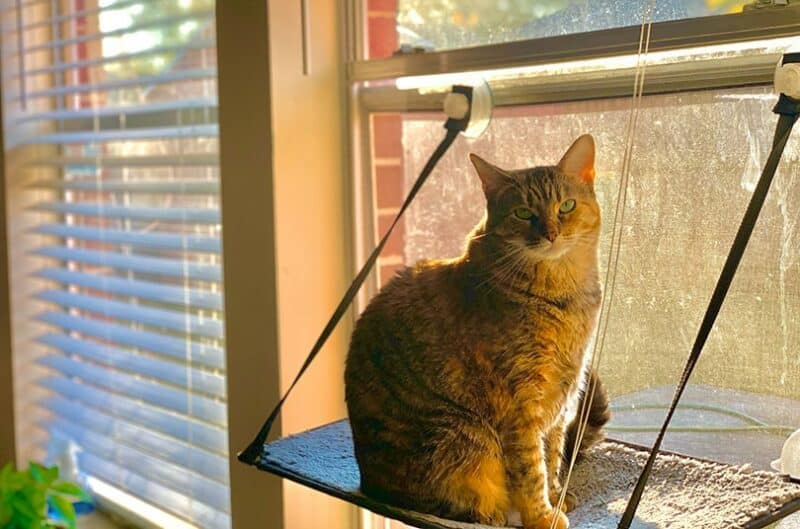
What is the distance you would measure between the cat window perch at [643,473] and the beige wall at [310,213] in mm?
235

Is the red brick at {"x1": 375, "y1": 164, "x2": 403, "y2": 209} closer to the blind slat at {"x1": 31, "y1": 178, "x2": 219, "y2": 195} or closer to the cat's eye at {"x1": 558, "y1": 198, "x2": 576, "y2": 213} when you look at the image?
the blind slat at {"x1": 31, "y1": 178, "x2": 219, "y2": 195}

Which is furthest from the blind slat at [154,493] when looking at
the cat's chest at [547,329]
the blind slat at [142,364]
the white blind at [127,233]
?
the cat's chest at [547,329]

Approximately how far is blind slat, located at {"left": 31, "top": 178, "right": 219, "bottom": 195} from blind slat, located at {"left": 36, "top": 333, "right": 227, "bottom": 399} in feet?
1.11

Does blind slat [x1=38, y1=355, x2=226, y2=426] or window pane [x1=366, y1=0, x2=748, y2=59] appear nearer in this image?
window pane [x1=366, y1=0, x2=748, y2=59]

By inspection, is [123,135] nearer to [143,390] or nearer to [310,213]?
[143,390]

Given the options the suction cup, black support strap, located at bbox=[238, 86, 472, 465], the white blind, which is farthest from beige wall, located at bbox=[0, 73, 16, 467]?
the suction cup

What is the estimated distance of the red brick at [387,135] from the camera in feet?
4.45

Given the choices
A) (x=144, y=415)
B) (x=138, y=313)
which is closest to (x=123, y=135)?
(x=138, y=313)

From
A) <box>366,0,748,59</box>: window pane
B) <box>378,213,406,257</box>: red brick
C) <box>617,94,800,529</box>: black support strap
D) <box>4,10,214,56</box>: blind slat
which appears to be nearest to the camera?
<box>617,94,800,529</box>: black support strap

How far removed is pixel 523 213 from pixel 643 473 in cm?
27

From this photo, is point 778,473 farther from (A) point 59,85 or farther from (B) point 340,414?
(A) point 59,85

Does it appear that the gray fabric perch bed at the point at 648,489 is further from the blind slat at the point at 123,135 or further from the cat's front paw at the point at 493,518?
the blind slat at the point at 123,135

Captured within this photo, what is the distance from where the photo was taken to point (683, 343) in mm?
1009

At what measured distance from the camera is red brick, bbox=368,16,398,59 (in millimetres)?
1366
